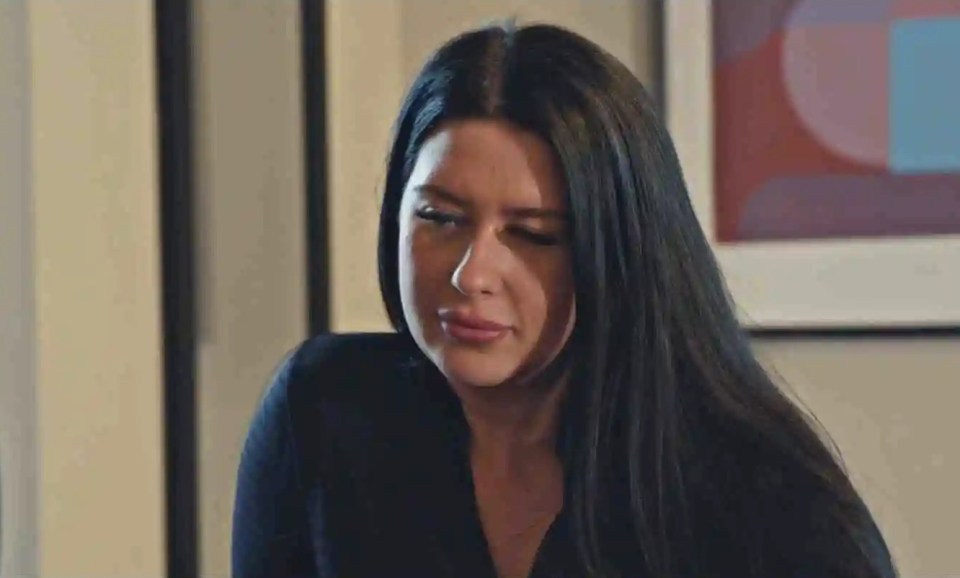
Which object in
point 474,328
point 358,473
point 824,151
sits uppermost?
point 824,151

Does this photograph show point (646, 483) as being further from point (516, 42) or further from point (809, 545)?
point (516, 42)

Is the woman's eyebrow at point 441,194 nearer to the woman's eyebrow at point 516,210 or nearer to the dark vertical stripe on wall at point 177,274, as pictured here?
the woman's eyebrow at point 516,210

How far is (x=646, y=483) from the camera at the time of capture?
0.74 metres

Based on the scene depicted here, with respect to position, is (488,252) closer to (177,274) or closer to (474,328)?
(474,328)

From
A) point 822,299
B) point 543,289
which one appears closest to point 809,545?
point 543,289

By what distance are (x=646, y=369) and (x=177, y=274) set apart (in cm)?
44

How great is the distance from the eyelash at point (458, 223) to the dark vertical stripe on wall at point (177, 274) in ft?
1.11

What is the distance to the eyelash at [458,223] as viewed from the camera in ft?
2.25

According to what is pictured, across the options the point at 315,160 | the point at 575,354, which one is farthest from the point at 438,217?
the point at 315,160

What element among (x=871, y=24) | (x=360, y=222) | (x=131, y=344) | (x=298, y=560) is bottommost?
(x=298, y=560)

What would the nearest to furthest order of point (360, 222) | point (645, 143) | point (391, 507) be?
point (645, 143) → point (391, 507) → point (360, 222)

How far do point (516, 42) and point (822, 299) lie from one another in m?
0.54

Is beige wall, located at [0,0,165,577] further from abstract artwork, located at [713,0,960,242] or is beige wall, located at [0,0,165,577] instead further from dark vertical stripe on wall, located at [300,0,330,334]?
abstract artwork, located at [713,0,960,242]

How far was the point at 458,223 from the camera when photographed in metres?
0.70
